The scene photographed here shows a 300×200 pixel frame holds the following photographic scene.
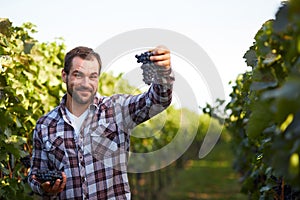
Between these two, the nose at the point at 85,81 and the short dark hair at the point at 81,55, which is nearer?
the nose at the point at 85,81

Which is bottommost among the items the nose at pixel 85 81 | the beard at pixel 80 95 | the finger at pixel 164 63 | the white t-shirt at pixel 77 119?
the white t-shirt at pixel 77 119

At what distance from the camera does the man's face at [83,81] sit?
3.97 meters

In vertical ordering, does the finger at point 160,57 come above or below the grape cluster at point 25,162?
above

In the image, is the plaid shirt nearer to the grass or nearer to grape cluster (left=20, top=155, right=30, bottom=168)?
grape cluster (left=20, top=155, right=30, bottom=168)

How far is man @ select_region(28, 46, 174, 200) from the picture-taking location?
12.7 ft

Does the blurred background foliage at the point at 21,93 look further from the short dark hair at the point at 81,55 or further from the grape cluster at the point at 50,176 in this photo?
the short dark hair at the point at 81,55

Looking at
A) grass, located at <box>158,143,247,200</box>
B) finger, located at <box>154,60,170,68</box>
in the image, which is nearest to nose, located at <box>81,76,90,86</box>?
finger, located at <box>154,60,170,68</box>

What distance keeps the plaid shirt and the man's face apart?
9 cm

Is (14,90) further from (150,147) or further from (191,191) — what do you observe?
(191,191)

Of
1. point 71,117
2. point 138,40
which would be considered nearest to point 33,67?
point 71,117

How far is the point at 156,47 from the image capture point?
3.36 m

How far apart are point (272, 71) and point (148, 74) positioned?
4.28 ft

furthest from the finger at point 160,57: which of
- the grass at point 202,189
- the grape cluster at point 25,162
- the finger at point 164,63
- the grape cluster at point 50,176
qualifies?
the grass at point 202,189

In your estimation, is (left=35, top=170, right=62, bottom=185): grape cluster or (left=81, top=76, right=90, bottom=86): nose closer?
(left=35, top=170, right=62, bottom=185): grape cluster
